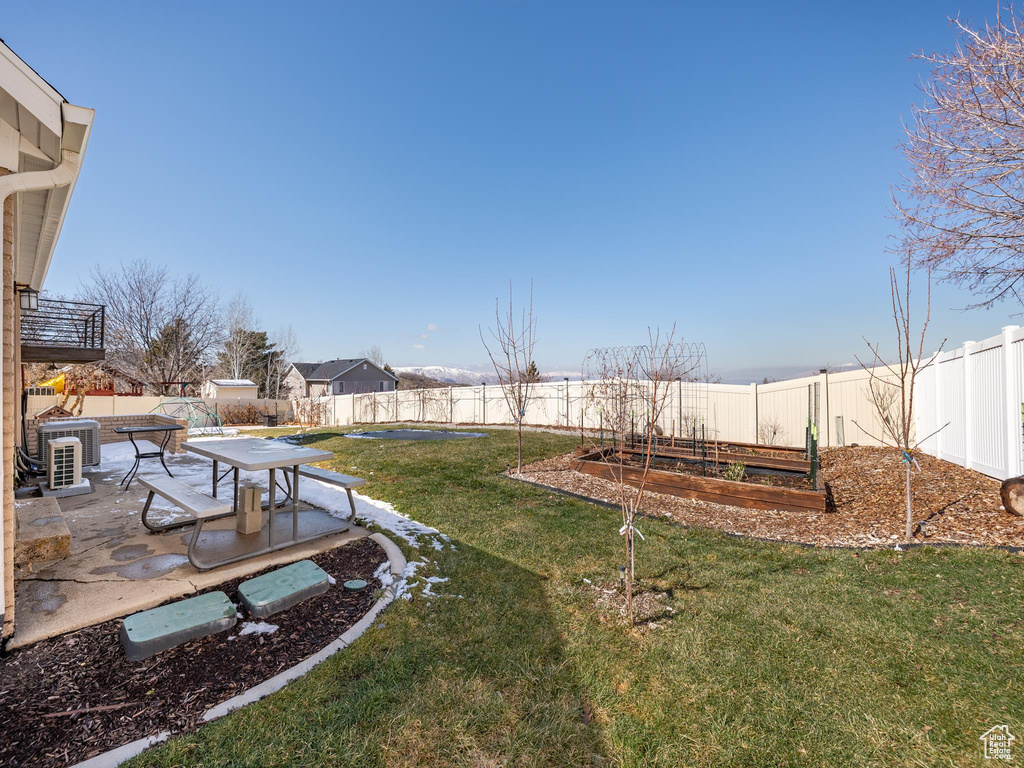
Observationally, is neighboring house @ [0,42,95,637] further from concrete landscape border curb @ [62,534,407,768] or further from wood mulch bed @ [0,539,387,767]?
concrete landscape border curb @ [62,534,407,768]

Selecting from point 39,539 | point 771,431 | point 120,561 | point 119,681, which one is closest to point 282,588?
point 119,681

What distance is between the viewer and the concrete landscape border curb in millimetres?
1746

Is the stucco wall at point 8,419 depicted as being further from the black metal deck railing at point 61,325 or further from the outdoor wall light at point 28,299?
the black metal deck railing at point 61,325

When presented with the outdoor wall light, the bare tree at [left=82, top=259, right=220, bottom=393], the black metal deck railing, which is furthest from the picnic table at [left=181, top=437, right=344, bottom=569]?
the bare tree at [left=82, top=259, right=220, bottom=393]

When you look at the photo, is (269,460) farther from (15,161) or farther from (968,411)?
(968,411)

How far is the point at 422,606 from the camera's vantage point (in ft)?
10.3

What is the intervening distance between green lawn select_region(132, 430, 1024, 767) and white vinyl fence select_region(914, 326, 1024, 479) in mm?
2643

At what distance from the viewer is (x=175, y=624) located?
2.60 m

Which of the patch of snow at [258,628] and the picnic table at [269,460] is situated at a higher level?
the picnic table at [269,460]

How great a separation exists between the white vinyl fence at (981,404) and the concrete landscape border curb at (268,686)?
287 inches

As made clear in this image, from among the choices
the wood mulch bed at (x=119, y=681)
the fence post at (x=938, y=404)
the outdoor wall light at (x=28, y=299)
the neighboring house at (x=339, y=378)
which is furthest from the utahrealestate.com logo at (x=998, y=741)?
the neighboring house at (x=339, y=378)

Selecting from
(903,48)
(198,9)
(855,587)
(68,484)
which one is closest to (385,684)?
(855,587)

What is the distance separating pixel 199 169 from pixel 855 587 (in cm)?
1647

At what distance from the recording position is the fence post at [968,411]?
255 inches
